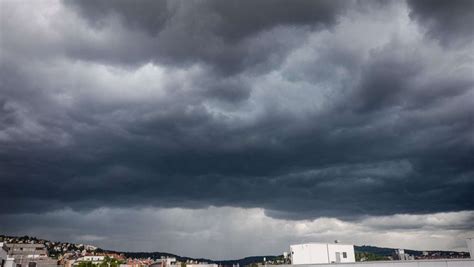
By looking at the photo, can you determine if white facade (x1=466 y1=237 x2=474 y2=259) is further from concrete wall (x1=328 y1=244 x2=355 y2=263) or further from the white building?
concrete wall (x1=328 y1=244 x2=355 y2=263)

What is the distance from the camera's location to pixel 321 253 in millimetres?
109562

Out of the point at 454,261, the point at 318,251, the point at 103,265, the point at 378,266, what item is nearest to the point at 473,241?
the point at 454,261

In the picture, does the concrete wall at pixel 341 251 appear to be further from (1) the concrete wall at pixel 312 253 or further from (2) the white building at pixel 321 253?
(1) the concrete wall at pixel 312 253

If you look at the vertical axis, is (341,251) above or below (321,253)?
above

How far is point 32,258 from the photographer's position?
195750mm

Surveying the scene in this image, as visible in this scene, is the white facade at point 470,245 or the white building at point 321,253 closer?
the white facade at point 470,245

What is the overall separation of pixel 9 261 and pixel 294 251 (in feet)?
305

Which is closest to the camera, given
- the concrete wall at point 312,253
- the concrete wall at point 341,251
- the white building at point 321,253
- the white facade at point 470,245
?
the white facade at point 470,245

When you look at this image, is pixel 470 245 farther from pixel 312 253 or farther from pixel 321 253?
pixel 312 253

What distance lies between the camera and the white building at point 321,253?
359ft

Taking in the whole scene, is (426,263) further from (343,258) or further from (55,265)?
(55,265)

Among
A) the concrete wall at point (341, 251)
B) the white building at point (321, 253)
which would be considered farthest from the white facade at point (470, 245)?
the concrete wall at point (341, 251)

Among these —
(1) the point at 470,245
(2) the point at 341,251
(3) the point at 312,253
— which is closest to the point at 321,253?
(3) the point at 312,253

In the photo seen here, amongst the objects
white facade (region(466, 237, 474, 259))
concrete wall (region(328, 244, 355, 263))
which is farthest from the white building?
white facade (region(466, 237, 474, 259))
